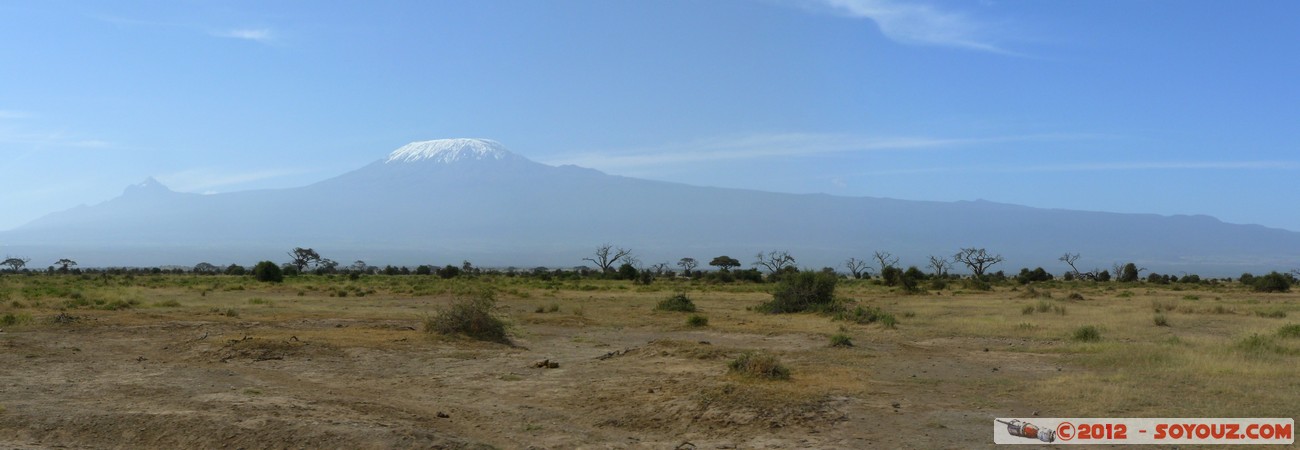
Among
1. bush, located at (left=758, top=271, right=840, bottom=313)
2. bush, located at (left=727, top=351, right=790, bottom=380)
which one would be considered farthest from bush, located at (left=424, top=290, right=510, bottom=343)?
bush, located at (left=758, top=271, right=840, bottom=313)

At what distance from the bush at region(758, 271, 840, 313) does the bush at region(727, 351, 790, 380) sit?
19.6 m

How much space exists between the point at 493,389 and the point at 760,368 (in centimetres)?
411

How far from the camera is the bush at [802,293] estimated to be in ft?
115

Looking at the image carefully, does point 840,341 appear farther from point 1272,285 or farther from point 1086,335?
point 1272,285

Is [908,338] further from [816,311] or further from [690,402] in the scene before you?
[690,402]

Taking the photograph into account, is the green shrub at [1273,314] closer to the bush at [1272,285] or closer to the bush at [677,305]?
the bush at [677,305]

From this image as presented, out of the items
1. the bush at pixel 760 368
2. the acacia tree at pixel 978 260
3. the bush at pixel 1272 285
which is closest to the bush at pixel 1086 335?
the bush at pixel 760 368

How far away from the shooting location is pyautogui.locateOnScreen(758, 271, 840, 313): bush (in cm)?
3512

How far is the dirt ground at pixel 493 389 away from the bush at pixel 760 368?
30cm

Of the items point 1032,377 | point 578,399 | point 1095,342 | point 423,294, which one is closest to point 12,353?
point 578,399

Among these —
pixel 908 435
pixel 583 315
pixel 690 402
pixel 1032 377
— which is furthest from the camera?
pixel 583 315

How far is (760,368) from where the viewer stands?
1492cm

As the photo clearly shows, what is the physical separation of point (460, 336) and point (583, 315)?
11.6m

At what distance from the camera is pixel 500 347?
20.9m
